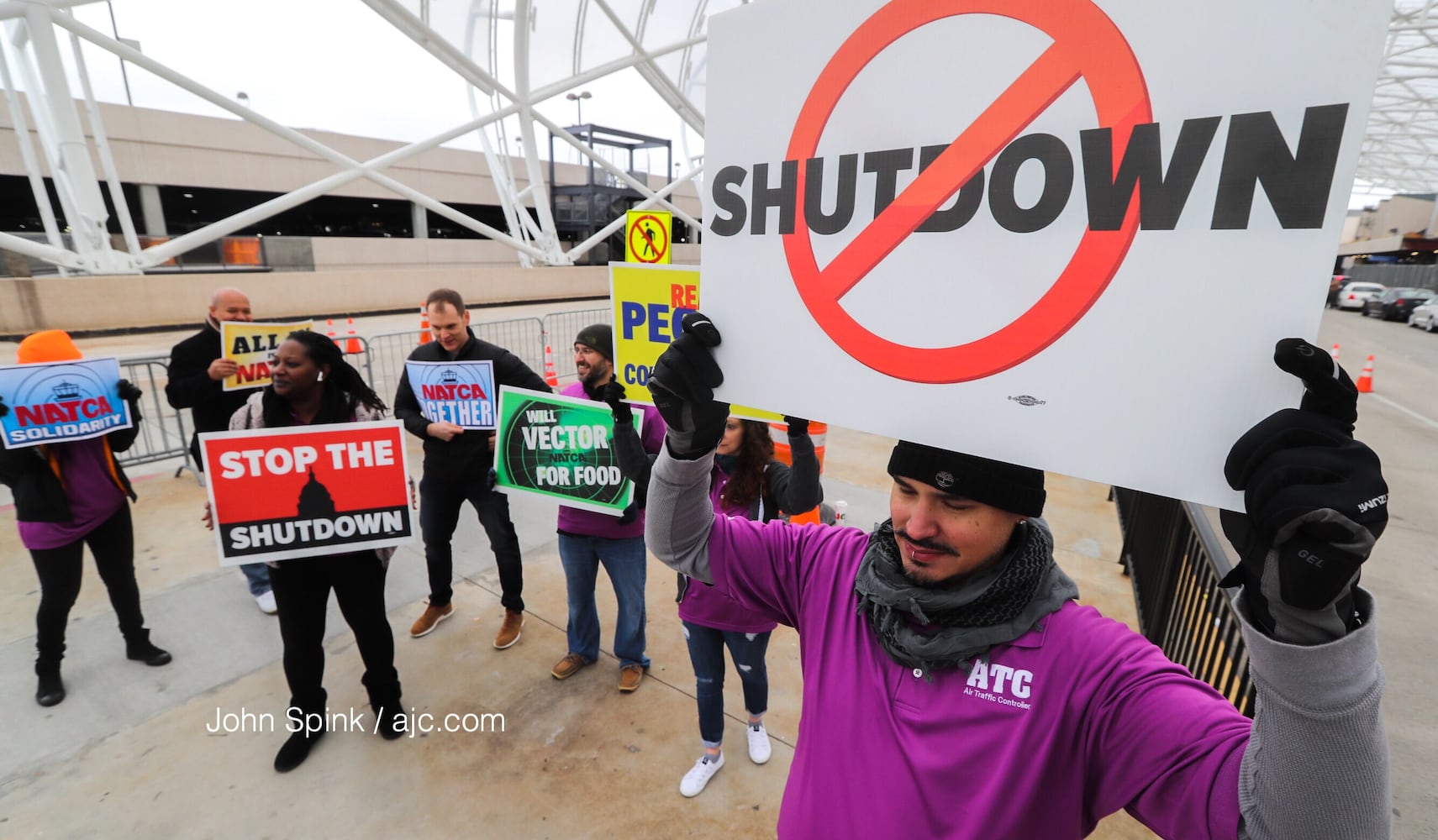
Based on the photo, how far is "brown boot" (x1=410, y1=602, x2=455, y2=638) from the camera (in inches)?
167

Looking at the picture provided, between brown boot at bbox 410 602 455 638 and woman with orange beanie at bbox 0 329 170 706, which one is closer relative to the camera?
woman with orange beanie at bbox 0 329 170 706

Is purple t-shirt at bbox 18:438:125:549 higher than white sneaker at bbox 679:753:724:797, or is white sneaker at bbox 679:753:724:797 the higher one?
purple t-shirt at bbox 18:438:125:549

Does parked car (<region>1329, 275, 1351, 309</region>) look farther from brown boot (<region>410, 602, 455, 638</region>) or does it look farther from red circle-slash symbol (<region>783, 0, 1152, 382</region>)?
red circle-slash symbol (<region>783, 0, 1152, 382</region>)

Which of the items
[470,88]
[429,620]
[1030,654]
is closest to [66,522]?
[429,620]

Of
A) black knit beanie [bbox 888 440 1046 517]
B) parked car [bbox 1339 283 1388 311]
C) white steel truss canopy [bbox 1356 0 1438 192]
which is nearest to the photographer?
black knit beanie [bbox 888 440 1046 517]

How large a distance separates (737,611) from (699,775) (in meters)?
0.89

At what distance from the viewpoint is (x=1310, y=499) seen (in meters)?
0.83

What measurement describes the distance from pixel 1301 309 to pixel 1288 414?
0.14 m

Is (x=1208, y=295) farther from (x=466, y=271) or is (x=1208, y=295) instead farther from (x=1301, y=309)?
(x=466, y=271)

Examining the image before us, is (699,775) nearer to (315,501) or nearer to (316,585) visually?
(316,585)

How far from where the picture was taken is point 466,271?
2514 cm

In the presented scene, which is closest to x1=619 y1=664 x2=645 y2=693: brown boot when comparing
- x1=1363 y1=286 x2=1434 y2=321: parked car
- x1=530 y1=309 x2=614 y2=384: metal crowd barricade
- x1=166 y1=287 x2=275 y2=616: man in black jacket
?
x1=166 y1=287 x2=275 y2=616: man in black jacket

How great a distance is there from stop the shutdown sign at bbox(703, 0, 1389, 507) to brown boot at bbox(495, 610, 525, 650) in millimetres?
3385

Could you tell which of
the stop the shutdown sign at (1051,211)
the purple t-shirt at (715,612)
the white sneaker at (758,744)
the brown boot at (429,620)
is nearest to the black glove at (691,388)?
the stop the shutdown sign at (1051,211)
